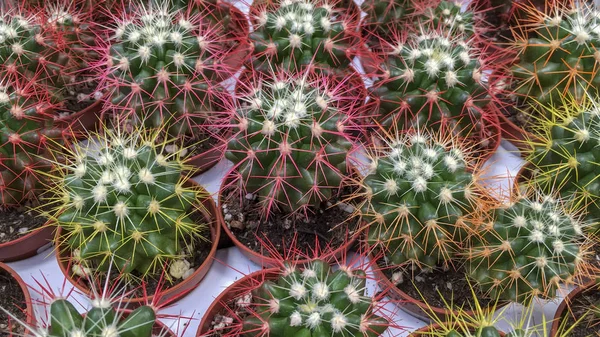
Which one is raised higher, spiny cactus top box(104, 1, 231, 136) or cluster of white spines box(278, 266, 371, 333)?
spiny cactus top box(104, 1, 231, 136)

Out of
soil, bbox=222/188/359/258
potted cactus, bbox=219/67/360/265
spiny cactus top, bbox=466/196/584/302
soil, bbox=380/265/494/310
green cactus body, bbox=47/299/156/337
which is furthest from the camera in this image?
soil, bbox=222/188/359/258

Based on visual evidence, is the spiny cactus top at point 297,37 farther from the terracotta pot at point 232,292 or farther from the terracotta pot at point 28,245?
the terracotta pot at point 28,245

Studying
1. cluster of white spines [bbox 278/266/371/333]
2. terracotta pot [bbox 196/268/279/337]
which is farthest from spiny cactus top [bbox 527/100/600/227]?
terracotta pot [bbox 196/268/279/337]

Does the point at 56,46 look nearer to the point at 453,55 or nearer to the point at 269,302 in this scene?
the point at 269,302

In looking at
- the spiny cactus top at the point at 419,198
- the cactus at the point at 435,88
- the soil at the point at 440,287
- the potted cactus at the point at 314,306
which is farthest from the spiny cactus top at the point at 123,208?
the cactus at the point at 435,88

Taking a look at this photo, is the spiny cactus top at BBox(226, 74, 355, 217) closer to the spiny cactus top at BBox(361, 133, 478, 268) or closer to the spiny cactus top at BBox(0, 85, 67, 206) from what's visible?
the spiny cactus top at BBox(361, 133, 478, 268)

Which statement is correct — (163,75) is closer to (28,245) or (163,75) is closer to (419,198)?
(28,245)

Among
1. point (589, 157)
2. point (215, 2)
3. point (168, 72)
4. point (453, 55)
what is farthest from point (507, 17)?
point (168, 72)
